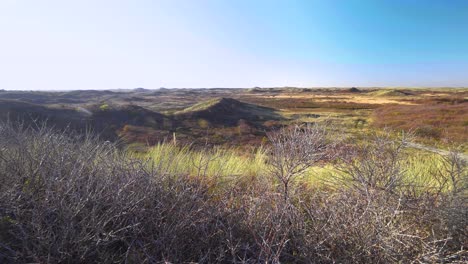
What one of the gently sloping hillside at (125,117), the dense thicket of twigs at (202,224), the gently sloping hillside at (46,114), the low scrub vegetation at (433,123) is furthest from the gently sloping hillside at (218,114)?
the dense thicket of twigs at (202,224)

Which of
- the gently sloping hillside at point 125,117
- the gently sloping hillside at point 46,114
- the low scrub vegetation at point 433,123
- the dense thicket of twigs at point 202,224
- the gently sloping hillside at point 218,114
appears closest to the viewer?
the dense thicket of twigs at point 202,224

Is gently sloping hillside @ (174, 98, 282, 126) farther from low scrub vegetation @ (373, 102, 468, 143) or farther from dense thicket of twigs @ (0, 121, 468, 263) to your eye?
dense thicket of twigs @ (0, 121, 468, 263)

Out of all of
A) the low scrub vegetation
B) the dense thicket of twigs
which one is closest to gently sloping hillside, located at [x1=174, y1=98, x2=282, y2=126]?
the low scrub vegetation

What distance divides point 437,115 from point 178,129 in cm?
1956

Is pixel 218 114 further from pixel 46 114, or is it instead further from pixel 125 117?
pixel 46 114

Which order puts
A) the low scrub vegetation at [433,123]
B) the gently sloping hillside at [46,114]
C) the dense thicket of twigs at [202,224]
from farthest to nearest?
the low scrub vegetation at [433,123] → the gently sloping hillside at [46,114] → the dense thicket of twigs at [202,224]

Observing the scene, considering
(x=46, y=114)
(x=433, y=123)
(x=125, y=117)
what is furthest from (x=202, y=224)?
(x=433, y=123)

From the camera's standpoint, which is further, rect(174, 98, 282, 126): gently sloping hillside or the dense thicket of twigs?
rect(174, 98, 282, 126): gently sloping hillside

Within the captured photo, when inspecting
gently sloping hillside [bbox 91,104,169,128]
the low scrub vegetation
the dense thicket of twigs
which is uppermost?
the dense thicket of twigs

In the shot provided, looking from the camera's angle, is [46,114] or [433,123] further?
[433,123]

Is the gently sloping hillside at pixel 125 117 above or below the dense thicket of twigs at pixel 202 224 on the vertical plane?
below

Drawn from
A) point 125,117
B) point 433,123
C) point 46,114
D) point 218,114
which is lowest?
point 433,123

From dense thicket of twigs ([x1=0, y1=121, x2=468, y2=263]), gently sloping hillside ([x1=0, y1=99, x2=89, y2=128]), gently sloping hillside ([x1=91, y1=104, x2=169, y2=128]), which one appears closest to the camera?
dense thicket of twigs ([x1=0, y1=121, x2=468, y2=263])

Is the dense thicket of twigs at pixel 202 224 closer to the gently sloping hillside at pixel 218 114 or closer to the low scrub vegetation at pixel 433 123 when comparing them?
the low scrub vegetation at pixel 433 123
